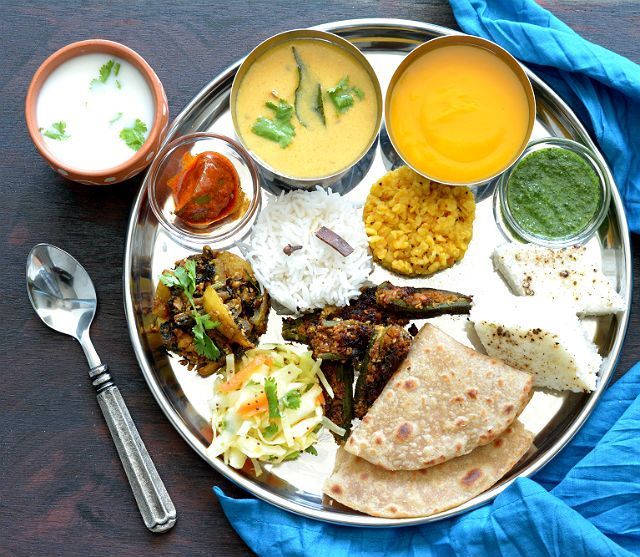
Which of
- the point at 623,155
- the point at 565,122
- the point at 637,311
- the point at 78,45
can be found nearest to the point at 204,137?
the point at 78,45

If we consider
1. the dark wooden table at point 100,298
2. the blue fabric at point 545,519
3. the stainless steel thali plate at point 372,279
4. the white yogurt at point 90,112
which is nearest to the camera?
the blue fabric at point 545,519

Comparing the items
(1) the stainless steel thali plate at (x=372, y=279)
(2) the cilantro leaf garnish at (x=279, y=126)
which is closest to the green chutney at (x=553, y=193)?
(1) the stainless steel thali plate at (x=372, y=279)

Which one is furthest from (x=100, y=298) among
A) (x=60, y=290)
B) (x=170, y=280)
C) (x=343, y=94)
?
(x=343, y=94)

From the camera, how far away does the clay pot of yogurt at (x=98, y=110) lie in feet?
9.93

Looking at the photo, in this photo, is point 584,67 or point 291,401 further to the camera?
point 584,67

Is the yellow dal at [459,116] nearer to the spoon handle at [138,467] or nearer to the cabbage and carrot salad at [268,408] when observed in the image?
the cabbage and carrot salad at [268,408]

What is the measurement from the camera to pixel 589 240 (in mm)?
3291

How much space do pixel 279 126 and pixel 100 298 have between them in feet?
3.93

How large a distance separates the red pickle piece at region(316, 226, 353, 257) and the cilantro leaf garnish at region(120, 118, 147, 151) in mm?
887

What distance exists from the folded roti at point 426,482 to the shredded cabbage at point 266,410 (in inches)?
10.4

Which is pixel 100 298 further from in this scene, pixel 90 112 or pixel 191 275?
pixel 90 112

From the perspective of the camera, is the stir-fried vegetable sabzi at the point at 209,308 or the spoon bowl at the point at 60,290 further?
the spoon bowl at the point at 60,290

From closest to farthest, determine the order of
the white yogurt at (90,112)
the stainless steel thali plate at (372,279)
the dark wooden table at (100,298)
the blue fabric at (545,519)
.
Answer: the blue fabric at (545,519) < the white yogurt at (90,112) < the stainless steel thali plate at (372,279) < the dark wooden table at (100,298)

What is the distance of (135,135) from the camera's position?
120 inches
